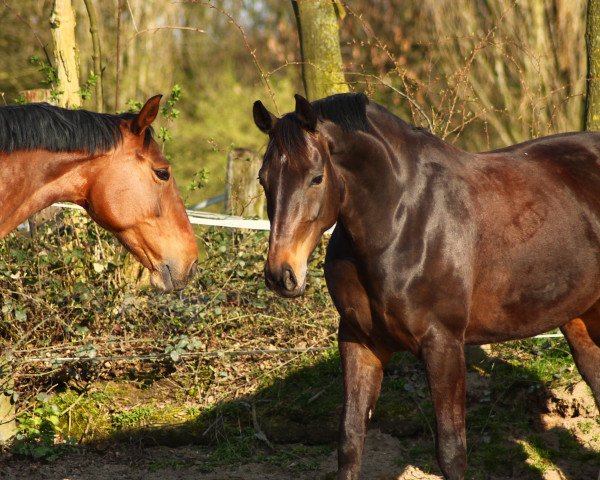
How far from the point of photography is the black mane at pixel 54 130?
3.68 meters

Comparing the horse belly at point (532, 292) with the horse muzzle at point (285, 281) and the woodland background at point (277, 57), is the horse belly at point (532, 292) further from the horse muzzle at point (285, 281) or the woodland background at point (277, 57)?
the woodland background at point (277, 57)

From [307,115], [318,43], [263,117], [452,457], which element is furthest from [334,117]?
[318,43]

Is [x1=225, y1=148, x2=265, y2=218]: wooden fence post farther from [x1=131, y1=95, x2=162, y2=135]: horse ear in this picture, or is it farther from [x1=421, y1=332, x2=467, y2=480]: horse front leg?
[x1=421, y1=332, x2=467, y2=480]: horse front leg

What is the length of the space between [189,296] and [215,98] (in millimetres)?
12280

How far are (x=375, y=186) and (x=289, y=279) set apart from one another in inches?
24.4

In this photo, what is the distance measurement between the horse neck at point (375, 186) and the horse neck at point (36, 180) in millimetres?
1133

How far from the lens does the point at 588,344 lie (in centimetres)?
477

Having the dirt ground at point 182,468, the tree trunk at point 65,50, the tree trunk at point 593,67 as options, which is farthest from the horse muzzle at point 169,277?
the tree trunk at point 593,67

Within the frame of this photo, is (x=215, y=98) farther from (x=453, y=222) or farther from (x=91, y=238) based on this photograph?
(x=453, y=222)

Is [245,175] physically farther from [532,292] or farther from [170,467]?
[532,292]

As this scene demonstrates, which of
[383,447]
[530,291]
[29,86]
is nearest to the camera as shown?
[530,291]

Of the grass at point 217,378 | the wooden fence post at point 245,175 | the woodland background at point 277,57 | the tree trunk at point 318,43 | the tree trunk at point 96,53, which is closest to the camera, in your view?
the grass at point 217,378

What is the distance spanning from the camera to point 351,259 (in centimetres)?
398

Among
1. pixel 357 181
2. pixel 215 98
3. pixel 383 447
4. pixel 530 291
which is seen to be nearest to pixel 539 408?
pixel 383 447
